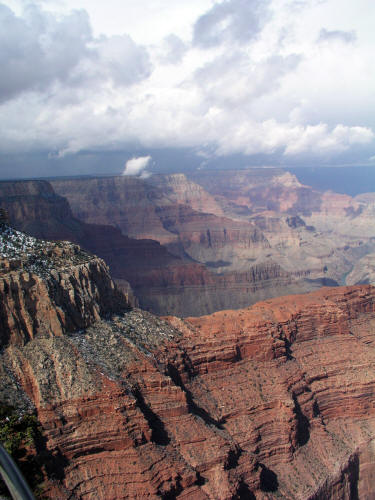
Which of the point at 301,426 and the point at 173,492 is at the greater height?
the point at 173,492

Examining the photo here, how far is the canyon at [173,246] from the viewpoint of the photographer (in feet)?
360

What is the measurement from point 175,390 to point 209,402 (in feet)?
17.6

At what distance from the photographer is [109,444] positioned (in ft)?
106

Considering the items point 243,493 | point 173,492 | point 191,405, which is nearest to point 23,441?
point 173,492

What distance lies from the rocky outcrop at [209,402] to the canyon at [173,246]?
53779 mm

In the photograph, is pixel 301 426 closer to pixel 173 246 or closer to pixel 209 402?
pixel 209 402

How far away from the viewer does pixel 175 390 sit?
3756cm

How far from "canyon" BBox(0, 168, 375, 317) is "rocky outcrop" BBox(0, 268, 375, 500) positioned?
53.8 metres

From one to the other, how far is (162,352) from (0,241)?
52.8 ft

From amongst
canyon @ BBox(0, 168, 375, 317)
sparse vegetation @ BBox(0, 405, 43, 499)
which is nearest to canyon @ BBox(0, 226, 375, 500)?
sparse vegetation @ BBox(0, 405, 43, 499)

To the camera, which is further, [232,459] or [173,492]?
[232,459]

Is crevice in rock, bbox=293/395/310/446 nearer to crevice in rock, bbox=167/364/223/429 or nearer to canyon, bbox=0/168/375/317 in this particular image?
crevice in rock, bbox=167/364/223/429

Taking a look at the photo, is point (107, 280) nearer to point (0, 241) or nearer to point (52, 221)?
point (0, 241)

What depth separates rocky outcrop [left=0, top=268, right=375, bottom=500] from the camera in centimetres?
3191
